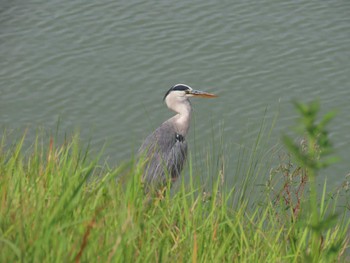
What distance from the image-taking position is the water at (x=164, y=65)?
1058 centimetres

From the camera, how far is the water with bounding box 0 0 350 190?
34.7 feet

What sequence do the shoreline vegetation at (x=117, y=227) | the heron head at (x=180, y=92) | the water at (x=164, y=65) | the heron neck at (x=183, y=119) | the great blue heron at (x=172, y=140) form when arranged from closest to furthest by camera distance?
the shoreline vegetation at (x=117, y=227)
the great blue heron at (x=172, y=140)
the heron neck at (x=183, y=119)
the heron head at (x=180, y=92)
the water at (x=164, y=65)

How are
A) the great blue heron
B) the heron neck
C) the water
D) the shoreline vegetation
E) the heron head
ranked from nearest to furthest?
1. the shoreline vegetation
2. the great blue heron
3. the heron neck
4. the heron head
5. the water

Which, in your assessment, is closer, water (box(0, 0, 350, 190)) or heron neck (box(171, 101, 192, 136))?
heron neck (box(171, 101, 192, 136))

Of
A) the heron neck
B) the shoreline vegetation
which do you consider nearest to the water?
the heron neck

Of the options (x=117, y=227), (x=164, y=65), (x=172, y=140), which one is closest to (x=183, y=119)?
(x=172, y=140)

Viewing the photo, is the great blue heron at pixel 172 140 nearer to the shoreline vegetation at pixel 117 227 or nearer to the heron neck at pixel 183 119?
the heron neck at pixel 183 119

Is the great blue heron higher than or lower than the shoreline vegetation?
lower

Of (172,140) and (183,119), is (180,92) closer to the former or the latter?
(183,119)

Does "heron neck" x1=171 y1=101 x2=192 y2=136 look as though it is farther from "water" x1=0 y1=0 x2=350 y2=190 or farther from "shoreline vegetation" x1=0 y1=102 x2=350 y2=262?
"shoreline vegetation" x1=0 y1=102 x2=350 y2=262

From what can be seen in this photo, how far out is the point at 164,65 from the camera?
12352mm

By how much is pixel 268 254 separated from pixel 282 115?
21.0 ft

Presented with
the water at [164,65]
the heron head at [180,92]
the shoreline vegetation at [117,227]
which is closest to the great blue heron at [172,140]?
the heron head at [180,92]

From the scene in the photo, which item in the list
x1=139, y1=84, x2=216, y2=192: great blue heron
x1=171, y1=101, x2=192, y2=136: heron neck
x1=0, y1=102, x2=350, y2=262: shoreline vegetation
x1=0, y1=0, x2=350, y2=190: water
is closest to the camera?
x1=0, y1=102, x2=350, y2=262: shoreline vegetation
